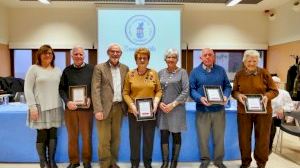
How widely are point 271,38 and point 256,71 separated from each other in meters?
5.55

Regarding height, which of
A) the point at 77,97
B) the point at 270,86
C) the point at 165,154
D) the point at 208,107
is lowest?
the point at 165,154

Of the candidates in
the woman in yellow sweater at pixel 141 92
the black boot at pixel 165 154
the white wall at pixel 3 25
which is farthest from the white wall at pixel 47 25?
the black boot at pixel 165 154

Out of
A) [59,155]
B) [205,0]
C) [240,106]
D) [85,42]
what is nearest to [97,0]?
[85,42]

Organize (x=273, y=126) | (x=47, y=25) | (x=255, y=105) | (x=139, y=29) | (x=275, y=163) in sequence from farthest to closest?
1. (x=47, y=25)
2. (x=139, y=29)
3. (x=273, y=126)
4. (x=275, y=163)
5. (x=255, y=105)

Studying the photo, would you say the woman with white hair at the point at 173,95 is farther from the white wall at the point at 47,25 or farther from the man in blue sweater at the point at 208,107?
the white wall at the point at 47,25

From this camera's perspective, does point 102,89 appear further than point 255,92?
No

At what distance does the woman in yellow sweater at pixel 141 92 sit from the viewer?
10.4 ft

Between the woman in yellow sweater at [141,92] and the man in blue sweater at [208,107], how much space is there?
448mm

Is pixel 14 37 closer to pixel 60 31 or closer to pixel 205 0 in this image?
pixel 60 31

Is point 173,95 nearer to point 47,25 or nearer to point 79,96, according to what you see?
point 79,96

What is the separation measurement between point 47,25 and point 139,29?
264 centimetres

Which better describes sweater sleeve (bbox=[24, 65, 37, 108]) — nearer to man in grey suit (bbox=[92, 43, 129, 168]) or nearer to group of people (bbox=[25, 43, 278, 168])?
group of people (bbox=[25, 43, 278, 168])

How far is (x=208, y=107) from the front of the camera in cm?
333

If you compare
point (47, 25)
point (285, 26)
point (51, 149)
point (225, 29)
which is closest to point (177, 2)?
point (225, 29)
